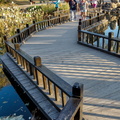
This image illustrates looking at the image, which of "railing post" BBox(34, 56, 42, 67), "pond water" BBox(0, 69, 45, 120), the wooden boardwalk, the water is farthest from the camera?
the water

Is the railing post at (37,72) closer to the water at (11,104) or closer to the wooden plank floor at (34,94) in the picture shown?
the wooden plank floor at (34,94)

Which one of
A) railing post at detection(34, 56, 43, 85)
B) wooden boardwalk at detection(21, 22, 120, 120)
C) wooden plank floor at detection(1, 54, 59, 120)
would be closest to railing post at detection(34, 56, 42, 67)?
railing post at detection(34, 56, 43, 85)

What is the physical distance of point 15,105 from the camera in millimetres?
4809

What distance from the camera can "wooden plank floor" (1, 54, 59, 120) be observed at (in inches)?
139

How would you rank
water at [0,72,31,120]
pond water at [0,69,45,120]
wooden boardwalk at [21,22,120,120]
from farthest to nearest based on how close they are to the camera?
1. water at [0,72,31,120]
2. pond water at [0,69,45,120]
3. wooden boardwalk at [21,22,120,120]

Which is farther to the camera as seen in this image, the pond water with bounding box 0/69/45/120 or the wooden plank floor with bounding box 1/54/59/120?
the pond water with bounding box 0/69/45/120

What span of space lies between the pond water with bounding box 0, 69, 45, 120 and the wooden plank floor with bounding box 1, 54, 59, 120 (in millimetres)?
383

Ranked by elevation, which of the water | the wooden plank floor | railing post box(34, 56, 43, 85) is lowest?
the water

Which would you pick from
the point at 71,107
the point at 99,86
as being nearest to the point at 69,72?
the point at 99,86

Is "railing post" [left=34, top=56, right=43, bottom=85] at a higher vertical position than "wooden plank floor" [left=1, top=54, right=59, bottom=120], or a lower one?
higher

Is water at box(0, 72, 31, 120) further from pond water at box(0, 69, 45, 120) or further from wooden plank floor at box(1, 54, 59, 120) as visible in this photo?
wooden plank floor at box(1, 54, 59, 120)

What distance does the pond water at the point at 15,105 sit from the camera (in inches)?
167

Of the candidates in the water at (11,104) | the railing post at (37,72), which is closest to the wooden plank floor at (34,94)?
the railing post at (37,72)

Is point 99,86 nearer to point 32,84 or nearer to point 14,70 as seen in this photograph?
point 32,84
